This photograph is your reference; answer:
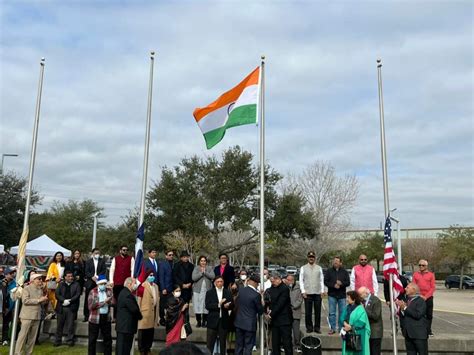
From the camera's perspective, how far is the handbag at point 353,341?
8.34m

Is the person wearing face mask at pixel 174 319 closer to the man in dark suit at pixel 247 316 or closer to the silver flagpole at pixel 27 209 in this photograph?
the man in dark suit at pixel 247 316

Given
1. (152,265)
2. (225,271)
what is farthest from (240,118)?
(152,265)

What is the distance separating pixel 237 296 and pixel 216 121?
4012 millimetres

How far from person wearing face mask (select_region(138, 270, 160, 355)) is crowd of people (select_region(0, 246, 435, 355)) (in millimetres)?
22

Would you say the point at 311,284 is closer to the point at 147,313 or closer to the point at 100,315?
the point at 147,313

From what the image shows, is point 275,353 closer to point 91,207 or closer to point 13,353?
point 13,353

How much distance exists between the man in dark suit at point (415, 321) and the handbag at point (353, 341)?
4.38ft

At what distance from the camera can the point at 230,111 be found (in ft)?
35.2

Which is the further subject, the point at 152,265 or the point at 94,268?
the point at 94,268

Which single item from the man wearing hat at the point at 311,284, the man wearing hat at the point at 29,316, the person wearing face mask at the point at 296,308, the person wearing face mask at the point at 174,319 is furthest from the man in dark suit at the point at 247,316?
the man wearing hat at the point at 29,316

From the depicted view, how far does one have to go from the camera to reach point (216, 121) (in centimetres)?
1086

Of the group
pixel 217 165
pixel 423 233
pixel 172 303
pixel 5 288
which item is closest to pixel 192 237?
pixel 217 165

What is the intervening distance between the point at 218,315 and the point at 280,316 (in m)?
1.36

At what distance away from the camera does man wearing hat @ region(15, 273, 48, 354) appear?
1032 cm
